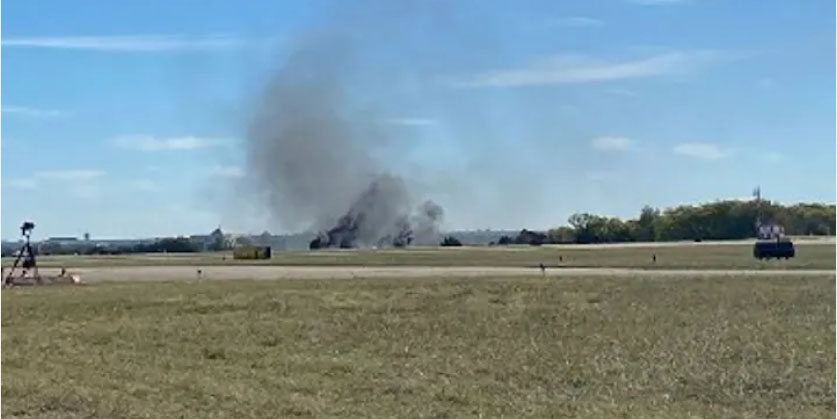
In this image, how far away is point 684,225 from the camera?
83500 mm

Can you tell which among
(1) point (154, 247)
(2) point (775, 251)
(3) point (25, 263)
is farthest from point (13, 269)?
(1) point (154, 247)

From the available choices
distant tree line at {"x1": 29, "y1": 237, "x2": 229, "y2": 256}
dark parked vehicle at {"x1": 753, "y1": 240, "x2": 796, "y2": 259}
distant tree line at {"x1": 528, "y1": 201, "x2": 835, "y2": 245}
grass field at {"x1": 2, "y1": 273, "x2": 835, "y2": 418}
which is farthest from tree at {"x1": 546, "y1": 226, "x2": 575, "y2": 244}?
grass field at {"x1": 2, "y1": 273, "x2": 835, "y2": 418}

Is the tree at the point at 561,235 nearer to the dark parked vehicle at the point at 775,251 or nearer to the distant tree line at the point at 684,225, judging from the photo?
the distant tree line at the point at 684,225

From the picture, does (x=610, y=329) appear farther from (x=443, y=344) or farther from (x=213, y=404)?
(x=213, y=404)

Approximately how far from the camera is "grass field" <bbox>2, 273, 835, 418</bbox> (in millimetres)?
10328

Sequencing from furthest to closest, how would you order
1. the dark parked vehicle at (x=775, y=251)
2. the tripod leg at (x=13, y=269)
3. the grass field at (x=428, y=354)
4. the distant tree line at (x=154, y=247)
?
the distant tree line at (x=154, y=247), the dark parked vehicle at (x=775, y=251), the tripod leg at (x=13, y=269), the grass field at (x=428, y=354)

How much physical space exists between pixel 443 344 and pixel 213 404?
5.24 metres

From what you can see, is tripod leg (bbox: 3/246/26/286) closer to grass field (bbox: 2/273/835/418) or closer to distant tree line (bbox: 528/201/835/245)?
grass field (bbox: 2/273/835/418)

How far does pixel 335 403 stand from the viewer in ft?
34.1

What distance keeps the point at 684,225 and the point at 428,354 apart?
71556mm

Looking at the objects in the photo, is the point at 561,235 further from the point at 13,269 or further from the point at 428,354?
the point at 428,354

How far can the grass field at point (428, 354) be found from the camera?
1033 centimetres

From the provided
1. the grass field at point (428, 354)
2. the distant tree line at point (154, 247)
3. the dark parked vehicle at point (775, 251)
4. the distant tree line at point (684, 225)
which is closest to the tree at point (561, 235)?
the distant tree line at point (684, 225)

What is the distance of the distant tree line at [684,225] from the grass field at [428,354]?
186 ft
